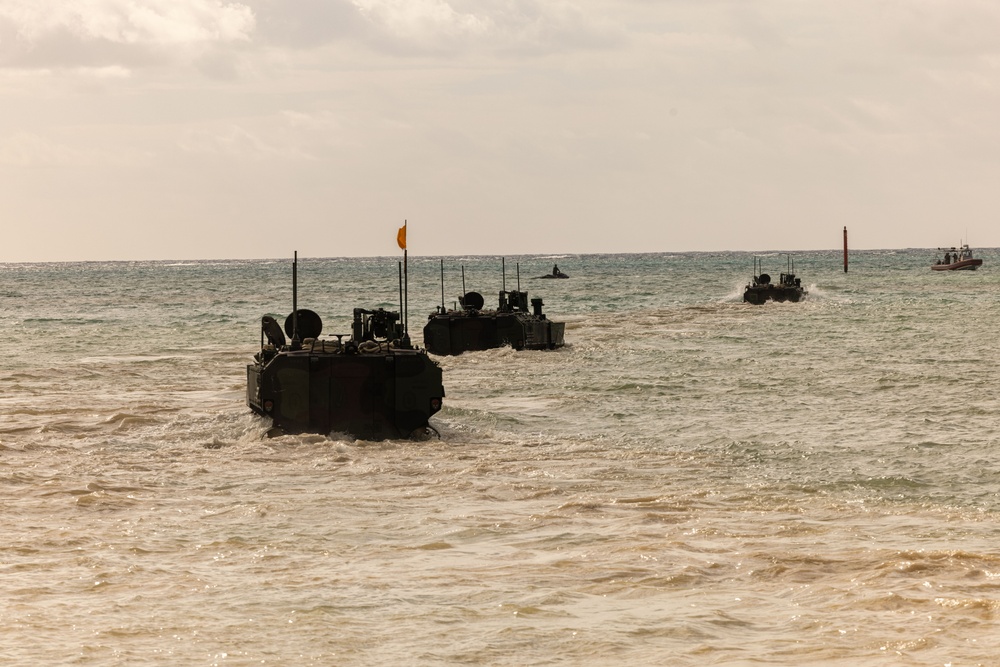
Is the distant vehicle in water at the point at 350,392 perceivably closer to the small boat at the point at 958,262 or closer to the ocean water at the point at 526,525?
the ocean water at the point at 526,525

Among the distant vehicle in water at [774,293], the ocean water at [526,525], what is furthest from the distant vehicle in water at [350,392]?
the distant vehicle in water at [774,293]

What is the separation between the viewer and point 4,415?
945 inches

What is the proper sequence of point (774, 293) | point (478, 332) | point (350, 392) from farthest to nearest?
1. point (774, 293)
2. point (478, 332)
3. point (350, 392)

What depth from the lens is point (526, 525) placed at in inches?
533

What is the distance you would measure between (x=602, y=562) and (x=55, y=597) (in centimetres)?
444

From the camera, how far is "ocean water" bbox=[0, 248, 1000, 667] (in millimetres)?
9500

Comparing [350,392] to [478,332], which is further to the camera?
[478,332]

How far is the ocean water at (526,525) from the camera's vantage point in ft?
31.2

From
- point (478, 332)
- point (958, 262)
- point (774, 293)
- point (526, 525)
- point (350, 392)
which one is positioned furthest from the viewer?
point (958, 262)

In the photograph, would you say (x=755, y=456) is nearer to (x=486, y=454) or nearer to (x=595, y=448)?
(x=595, y=448)

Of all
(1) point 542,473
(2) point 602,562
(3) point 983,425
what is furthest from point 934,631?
(3) point 983,425

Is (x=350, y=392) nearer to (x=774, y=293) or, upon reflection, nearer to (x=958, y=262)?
(x=774, y=293)

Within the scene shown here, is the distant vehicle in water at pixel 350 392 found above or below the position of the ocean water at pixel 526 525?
above

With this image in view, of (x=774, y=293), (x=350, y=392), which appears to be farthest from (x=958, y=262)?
(x=350, y=392)
